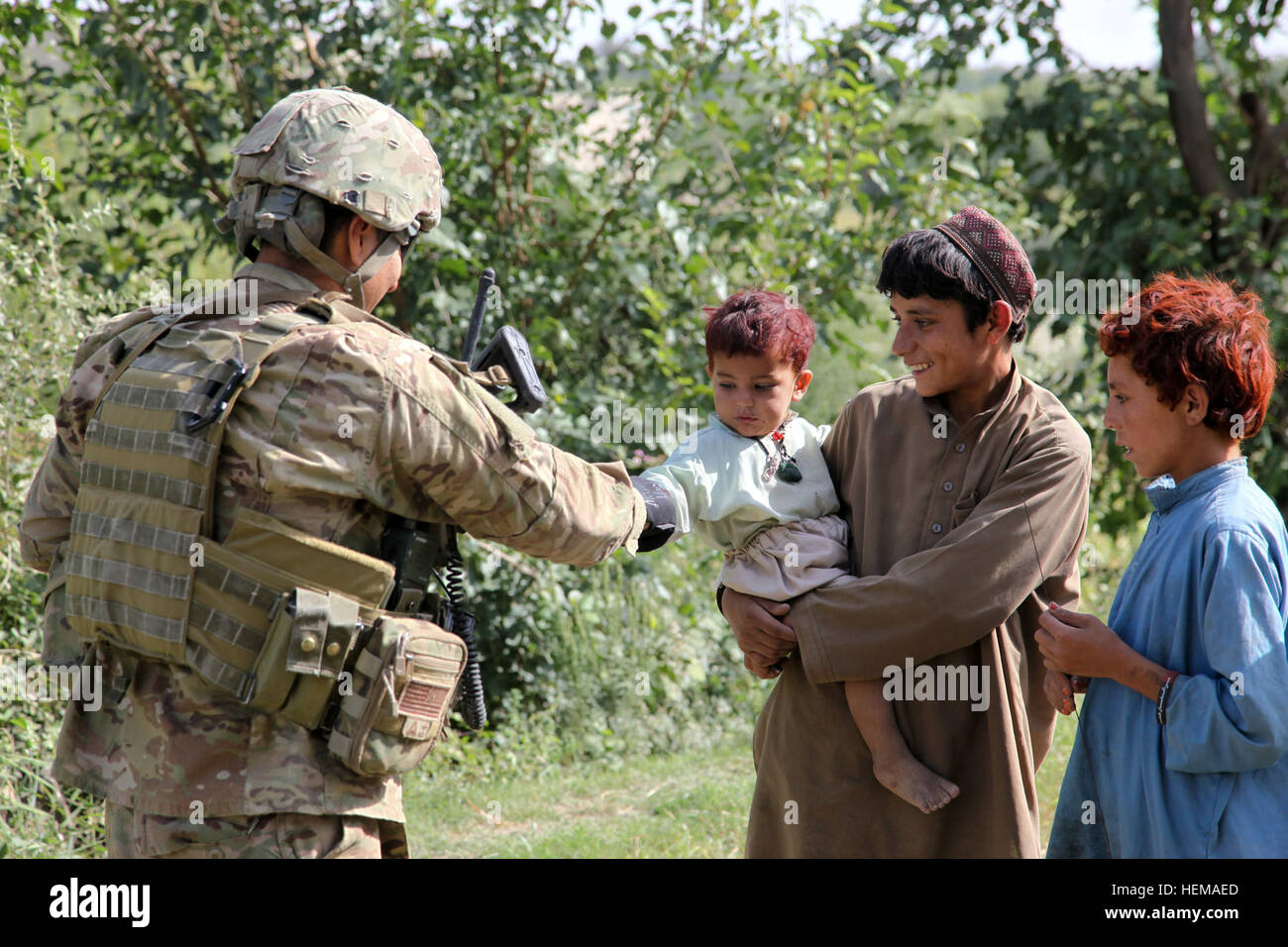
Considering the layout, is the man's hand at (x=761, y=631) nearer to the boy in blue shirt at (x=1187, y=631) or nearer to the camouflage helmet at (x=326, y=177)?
the boy in blue shirt at (x=1187, y=631)

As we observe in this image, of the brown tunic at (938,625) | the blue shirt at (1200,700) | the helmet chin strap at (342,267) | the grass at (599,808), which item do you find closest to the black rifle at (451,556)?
the helmet chin strap at (342,267)

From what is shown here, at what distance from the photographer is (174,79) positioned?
18.8 ft

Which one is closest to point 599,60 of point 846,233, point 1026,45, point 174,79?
point 846,233

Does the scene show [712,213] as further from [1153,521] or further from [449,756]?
[1153,521]

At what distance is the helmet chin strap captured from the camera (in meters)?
2.43

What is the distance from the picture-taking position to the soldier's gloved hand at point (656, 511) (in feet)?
8.52

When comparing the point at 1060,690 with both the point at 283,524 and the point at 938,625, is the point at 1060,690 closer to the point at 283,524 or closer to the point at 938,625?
the point at 938,625

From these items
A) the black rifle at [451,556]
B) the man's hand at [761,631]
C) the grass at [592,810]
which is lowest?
the grass at [592,810]

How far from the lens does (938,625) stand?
2393 millimetres

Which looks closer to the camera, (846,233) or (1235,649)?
(1235,649)

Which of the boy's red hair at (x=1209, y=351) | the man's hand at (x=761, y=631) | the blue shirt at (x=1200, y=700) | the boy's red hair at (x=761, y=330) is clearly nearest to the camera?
the blue shirt at (x=1200, y=700)

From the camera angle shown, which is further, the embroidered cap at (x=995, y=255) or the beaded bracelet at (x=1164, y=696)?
the embroidered cap at (x=995, y=255)

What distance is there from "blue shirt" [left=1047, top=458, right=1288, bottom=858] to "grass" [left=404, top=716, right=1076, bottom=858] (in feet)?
7.15

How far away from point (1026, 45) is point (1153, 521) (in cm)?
525
